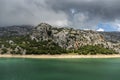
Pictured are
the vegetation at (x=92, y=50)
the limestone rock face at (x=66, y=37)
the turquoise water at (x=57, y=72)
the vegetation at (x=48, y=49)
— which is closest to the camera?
the turquoise water at (x=57, y=72)

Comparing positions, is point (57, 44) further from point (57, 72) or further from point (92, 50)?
point (57, 72)

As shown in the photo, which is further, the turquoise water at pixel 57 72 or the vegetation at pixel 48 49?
the vegetation at pixel 48 49

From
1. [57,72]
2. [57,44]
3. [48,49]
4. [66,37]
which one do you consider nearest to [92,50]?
[66,37]

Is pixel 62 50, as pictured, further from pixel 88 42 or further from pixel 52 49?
pixel 88 42

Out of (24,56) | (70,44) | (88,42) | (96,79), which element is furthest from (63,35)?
(96,79)

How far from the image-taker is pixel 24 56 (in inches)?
6043

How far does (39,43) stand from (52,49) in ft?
58.3

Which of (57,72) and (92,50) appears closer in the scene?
(57,72)

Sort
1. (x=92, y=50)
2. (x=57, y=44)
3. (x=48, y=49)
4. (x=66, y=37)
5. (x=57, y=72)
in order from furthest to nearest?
(x=66, y=37)
(x=57, y=44)
(x=92, y=50)
(x=48, y=49)
(x=57, y=72)

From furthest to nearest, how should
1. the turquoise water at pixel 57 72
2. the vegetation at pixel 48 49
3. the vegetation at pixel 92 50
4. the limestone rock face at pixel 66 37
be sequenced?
the limestone rock face at pixel 66 37
the vegetation at pixel 92 50
the vegetation at pixel 48 49
the turquoise water at pixel 57 72

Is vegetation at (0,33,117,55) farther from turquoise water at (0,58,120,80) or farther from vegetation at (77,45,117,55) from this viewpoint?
turquoise water at (0,58,120,80)

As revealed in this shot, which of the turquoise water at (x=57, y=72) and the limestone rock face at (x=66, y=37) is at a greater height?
the limestone rock face at (x=66, y=37)

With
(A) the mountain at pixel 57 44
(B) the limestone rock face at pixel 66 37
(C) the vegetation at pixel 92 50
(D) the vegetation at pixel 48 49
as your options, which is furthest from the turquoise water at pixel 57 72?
(B) the limestone rock face at pixel 66 37

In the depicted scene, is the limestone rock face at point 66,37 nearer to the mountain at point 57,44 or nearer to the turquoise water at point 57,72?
the mountain at point 57,44
